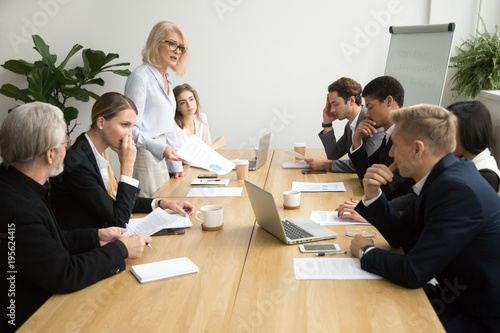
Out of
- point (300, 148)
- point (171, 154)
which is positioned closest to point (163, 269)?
point (171, 154)

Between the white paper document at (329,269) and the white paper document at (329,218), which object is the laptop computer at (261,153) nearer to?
the white paper document at (329,218)

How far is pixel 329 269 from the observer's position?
5.87 ft

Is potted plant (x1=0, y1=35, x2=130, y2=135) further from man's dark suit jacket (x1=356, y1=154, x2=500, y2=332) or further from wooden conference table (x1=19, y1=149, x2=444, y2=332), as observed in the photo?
man's dark suit jacket (x1=356, y1=154, x2=500, y2=332)

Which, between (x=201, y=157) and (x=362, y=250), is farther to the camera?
(x=201, y=157)

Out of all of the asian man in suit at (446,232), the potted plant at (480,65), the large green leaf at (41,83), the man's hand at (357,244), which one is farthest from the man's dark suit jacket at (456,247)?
the large green leaf at (41,83)

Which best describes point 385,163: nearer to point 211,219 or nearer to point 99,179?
point 211,219

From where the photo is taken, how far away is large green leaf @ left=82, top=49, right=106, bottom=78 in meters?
5.18

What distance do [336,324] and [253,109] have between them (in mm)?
4462

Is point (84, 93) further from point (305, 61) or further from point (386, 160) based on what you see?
point (386, 160)

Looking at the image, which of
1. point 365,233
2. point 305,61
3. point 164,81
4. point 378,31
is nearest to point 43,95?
point 164,81

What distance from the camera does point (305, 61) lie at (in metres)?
5.55

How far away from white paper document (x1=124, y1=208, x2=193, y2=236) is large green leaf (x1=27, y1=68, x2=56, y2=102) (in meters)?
3.23

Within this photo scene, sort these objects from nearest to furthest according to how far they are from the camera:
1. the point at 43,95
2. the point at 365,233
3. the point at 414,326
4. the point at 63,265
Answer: the point at 414,326
the point at 63,265
the point at 365,233
the point at 43,95

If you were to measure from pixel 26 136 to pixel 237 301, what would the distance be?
90 centimetres
